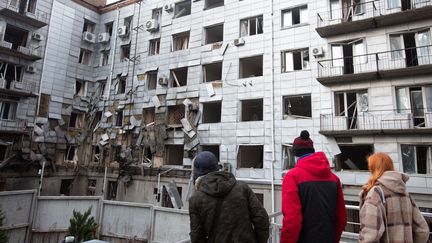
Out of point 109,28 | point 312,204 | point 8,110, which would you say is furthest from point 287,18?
point 8,110

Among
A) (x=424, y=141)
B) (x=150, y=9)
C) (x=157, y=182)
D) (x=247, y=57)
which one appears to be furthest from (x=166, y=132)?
(x=424, y=141)

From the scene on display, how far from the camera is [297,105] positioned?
1489cm

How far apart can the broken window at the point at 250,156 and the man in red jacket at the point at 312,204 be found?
461 inches

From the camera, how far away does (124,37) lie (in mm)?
20344

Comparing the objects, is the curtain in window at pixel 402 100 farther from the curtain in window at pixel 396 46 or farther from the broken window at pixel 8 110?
the broken window at pixel 8 110

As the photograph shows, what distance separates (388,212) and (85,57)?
23071mm

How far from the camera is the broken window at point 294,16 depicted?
14219 mm

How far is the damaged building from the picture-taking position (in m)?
11.7

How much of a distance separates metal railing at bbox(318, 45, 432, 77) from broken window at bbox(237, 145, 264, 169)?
5175 millimetres

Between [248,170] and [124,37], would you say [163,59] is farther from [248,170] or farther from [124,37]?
[248,170]

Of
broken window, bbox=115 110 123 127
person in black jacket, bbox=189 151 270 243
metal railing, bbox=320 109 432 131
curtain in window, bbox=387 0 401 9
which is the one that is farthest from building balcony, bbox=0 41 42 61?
curtain in window, bbox=387 0 401 9

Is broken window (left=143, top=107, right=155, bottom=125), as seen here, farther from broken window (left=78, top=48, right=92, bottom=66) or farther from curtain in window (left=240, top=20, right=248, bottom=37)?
curtain in window (left=240, top=20, right=248, bottom=37)

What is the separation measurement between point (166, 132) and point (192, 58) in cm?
491

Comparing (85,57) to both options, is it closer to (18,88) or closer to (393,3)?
(18,88)
